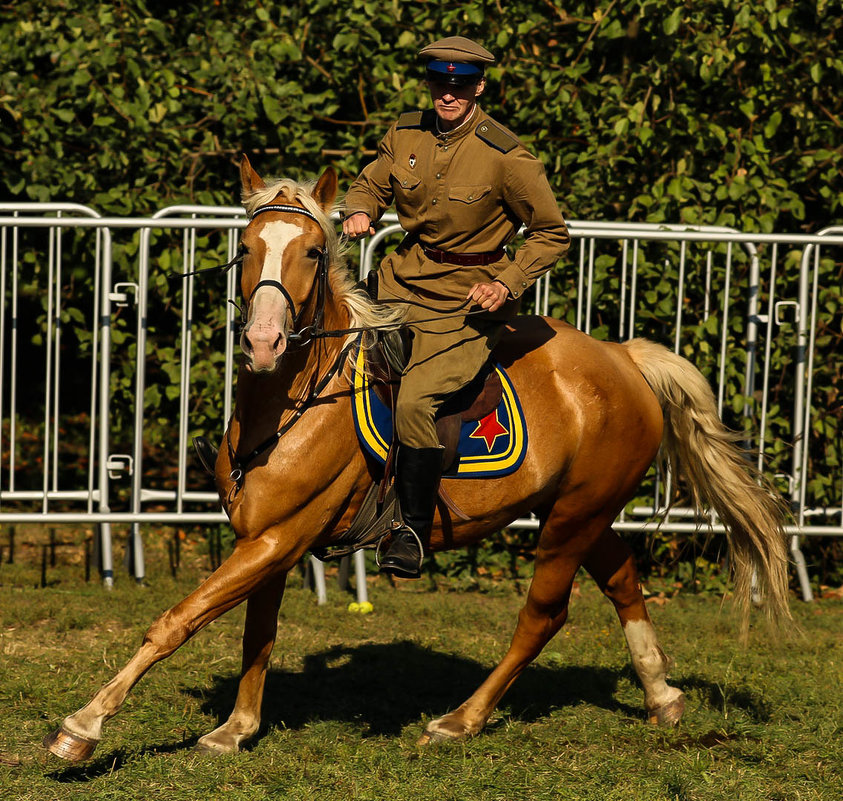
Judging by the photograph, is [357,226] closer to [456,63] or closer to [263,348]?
[456,63]

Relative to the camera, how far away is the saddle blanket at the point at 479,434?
5094 mm

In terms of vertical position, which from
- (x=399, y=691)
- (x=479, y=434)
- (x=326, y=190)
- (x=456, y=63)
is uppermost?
(x=456, y=63)

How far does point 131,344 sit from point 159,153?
1490 millimetres

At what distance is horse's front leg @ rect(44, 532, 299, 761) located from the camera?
4.47 m

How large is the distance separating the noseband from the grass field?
180 cm

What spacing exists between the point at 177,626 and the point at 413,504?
1.11 m

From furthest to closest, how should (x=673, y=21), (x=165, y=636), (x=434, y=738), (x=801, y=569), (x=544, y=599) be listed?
(x=673, y=21)
(x=801, y=569)
(x=544, y=599)
(x=434, y=738)
(x=165, y=636)

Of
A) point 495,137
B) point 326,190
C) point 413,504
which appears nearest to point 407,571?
point 413,504

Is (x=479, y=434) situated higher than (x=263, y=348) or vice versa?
(x=263, y=348)

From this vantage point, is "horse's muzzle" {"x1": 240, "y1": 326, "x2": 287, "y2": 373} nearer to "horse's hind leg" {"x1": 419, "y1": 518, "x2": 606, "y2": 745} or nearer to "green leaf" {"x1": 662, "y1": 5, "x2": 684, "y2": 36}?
"horse's hind leg" {"x1": 419, "y1": 518, "x2": 606, "y2": 745}

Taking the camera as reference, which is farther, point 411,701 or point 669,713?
point 411,701

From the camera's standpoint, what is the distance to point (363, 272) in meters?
7.84

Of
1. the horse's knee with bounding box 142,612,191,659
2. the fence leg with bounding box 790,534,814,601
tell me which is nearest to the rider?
the horse's knee with bounding box 142,612,191,659

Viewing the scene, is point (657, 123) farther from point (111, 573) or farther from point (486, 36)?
point (111, 573)
